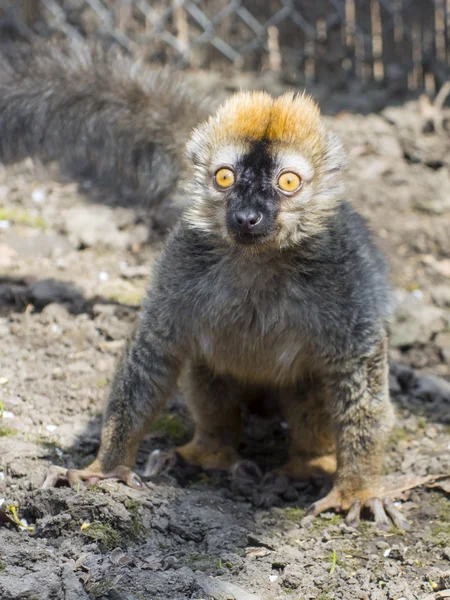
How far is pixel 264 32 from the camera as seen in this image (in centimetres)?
1005

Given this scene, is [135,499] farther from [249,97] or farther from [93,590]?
[249,97]

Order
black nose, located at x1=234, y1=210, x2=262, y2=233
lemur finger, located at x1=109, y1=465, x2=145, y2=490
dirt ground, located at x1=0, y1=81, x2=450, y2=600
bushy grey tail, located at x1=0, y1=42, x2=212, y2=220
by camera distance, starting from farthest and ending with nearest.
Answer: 1. bushy grey tail, located at x1=0, y1=42, x2=212, y2=220
2. lemur finger, located at x1=109, y1=465, x2=145, y2=490
3. black nose, located at x1=234, y1=210, x2=262, y2=233
4. dirt ground, located at x1=0, y1=81, x2=450, y2=600

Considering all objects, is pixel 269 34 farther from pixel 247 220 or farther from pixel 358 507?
pixel 358 507

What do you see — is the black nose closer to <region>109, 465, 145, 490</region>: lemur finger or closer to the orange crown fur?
the orange crown fur

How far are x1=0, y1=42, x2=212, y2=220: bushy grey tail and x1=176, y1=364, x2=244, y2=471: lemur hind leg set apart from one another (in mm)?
1334

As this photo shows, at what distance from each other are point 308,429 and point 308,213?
1388mm

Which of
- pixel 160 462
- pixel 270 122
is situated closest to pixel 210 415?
pixel 160 462

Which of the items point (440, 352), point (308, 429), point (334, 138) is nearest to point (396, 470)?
point (308, 429)

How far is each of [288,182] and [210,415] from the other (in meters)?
1.62

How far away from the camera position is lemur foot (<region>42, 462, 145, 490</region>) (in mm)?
4578

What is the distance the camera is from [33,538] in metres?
4.05

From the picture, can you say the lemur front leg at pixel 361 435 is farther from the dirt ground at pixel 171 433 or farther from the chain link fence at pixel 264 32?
the chain link fence at pixel 264 32

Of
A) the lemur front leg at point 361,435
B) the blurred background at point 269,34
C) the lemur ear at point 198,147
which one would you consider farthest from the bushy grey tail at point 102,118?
the blurred background at point 269,34

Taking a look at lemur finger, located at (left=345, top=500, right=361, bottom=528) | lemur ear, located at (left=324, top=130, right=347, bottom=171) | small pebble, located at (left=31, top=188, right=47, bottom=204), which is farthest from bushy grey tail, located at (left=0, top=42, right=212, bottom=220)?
lemur finger, located at (left=345, top=500, right=361, bottom=528)
